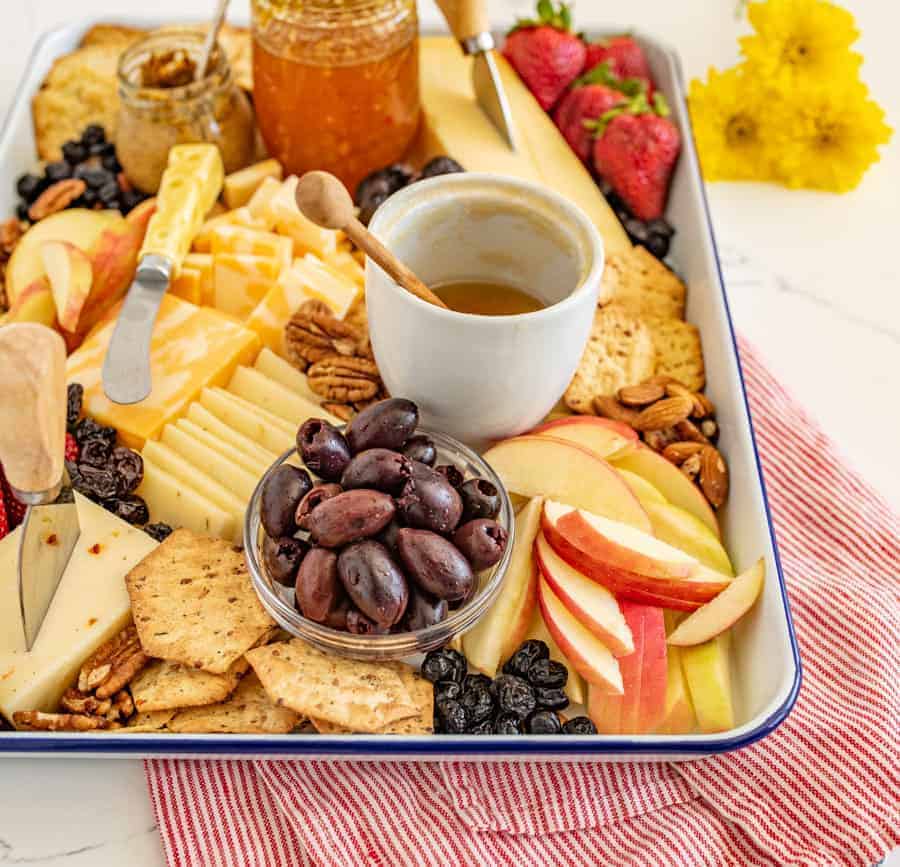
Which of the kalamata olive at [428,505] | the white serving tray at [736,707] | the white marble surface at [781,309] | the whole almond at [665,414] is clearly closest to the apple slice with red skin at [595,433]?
the whole almond at [665,414]

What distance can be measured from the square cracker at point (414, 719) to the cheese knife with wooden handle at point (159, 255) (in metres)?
0.53

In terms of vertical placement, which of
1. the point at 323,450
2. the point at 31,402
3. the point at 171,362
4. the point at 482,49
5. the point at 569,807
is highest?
the point at 482,49

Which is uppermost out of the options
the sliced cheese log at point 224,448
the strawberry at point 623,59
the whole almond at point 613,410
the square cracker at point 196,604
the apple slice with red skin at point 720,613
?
the strawberry at point 623,59

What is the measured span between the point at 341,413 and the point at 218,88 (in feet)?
2.16

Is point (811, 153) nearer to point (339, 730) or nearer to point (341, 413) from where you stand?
point (341, 413)

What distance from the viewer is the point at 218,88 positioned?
1.74 metres

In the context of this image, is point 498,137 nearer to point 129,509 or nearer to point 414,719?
point 129,509

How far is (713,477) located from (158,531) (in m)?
0.71

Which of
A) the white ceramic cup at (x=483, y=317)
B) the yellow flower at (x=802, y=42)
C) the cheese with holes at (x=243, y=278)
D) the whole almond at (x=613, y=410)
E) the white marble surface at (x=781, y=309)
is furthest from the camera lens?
the yellow flower at (x=802, y=42)

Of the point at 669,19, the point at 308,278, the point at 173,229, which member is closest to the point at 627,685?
the point at 308,278

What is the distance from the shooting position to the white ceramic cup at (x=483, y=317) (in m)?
1.25

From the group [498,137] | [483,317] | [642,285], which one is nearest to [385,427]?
[483,317]

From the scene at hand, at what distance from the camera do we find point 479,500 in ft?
4.00

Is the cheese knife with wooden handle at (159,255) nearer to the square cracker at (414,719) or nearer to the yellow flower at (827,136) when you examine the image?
the square cracker at (414,719)
